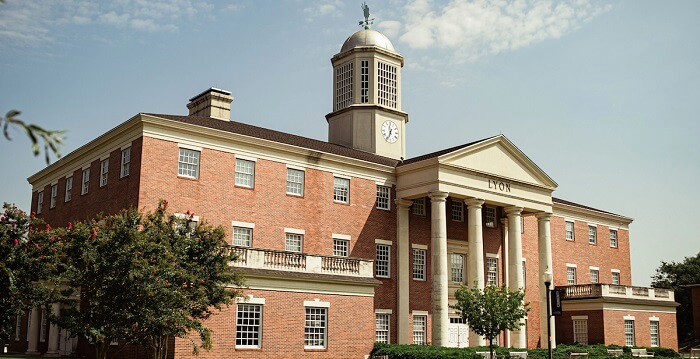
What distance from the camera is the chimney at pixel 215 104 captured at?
4638 centimetres

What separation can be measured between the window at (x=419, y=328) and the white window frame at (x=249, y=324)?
1359cm

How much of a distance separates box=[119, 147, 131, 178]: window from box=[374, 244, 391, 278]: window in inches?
608

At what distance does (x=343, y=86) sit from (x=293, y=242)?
18354 mm

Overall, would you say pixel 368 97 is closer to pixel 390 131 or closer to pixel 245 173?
pixel 390 131

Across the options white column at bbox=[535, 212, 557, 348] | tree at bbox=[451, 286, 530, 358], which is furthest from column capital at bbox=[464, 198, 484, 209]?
white column at bbox=[535, 212, 557, 348]

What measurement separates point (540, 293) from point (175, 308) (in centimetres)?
3139

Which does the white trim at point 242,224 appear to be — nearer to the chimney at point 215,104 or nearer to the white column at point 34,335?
the chimney at point 215,104

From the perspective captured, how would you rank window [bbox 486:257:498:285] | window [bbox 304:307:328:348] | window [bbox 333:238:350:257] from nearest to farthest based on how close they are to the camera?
1. window [bbox 304:307:328:348]
2. window [bbox 333:238:350:257]
3. window [bbox 486:257:498:285]

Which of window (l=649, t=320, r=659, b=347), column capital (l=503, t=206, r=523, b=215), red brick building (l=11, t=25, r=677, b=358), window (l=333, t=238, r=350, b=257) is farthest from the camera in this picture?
window (l=649, t=320, r=659, b=347)

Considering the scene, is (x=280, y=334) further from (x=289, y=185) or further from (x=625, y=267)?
(x=625, y=267)

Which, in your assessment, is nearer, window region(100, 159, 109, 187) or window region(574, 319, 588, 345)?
window region(100, 159, 109, 187)

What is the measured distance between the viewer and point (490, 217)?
50281 mm

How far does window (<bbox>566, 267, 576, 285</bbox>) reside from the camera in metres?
57.5

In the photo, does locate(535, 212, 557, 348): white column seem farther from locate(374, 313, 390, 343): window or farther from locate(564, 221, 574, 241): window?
locate(374, 313, 390, 343): window
